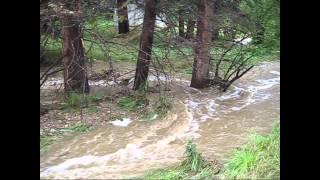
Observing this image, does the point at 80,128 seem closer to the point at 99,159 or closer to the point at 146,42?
the point at 99,159

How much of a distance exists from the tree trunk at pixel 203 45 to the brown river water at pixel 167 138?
0.42 m

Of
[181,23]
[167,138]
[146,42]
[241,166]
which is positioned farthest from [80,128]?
[241,166]

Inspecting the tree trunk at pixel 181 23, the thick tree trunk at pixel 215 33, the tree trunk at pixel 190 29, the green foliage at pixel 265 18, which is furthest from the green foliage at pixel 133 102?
the green foliage at pixel 265 18

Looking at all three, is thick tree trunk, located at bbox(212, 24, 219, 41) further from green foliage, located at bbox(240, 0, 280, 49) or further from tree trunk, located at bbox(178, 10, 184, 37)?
tree trunk, located at bbox(178, 10, 184, 37)

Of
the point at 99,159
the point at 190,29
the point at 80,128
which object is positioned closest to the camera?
the point at 99,159

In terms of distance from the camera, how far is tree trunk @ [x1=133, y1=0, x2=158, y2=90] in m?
10.3

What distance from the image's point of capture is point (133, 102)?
1025 cm

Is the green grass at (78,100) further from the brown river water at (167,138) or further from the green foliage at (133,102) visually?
the brown river water at (167,138)

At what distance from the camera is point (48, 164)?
6.93m

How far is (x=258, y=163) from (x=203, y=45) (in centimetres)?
612

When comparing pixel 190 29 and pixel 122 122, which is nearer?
pixel 122 122

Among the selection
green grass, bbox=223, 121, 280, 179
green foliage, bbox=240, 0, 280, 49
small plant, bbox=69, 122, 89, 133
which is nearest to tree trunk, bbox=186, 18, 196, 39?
green foliage, bbox=240, 0, 280, 49
